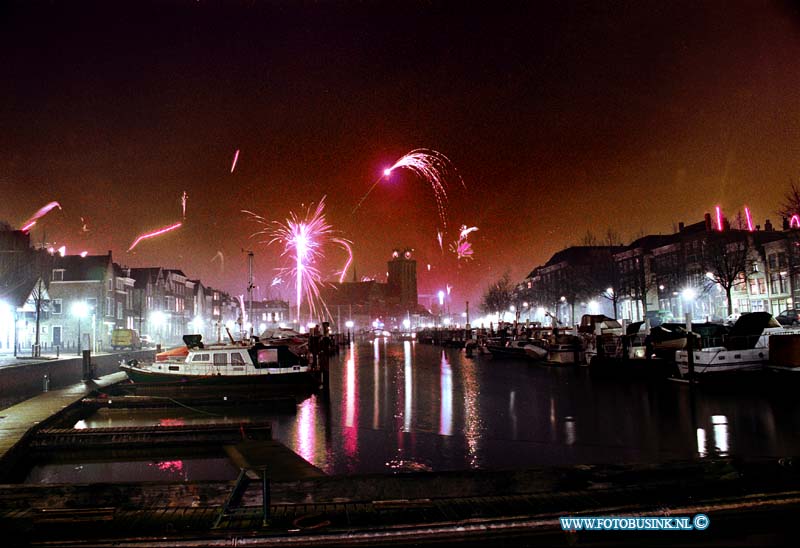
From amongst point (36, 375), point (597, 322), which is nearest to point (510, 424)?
point (36, 375)

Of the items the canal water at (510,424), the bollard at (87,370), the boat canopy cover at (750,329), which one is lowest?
the canal water at (510,424)

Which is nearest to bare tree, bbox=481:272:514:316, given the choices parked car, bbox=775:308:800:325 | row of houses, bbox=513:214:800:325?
row of houses, bbox=513:214:800:325

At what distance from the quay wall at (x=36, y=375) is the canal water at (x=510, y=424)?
4903 mm

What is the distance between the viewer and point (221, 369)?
112 feet

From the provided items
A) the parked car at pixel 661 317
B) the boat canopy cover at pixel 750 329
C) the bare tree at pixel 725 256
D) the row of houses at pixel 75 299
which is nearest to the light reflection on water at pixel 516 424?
the boat canopy cover at pixel 750 329

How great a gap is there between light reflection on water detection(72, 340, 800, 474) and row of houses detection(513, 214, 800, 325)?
865 inches

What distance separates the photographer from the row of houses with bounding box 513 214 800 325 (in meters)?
62.3

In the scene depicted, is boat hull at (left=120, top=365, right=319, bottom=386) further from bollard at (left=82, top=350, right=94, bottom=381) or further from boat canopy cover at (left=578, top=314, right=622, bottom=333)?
boat canopy cover at (left=578, top=314, right=622, bottom=333)

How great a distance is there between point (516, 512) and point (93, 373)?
33.8 m

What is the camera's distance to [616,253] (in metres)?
102

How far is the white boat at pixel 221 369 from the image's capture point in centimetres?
3350

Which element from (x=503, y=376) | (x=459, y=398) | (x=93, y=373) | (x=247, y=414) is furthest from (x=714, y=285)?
(x=93, y=373)

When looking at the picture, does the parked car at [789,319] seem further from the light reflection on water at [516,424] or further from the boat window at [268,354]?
the boat window at [268,354]

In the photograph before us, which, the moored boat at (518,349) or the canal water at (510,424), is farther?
the moored boat at (518,349)
